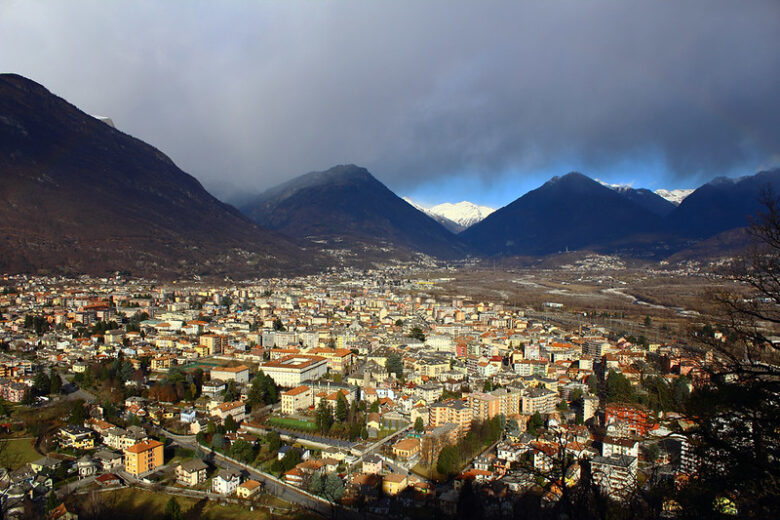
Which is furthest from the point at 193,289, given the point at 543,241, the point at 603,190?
the point at 603,190

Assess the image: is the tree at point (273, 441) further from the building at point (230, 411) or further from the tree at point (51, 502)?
the tree at point (51, 502)

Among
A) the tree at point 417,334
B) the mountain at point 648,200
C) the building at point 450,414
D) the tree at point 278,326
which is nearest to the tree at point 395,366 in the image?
the building at point 450,414

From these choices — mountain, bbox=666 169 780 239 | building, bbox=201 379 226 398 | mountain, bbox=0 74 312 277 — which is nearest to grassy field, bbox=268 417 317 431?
building, bbox=201 379 226 398

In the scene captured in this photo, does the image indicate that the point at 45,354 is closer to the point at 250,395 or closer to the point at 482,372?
the point at 250,395

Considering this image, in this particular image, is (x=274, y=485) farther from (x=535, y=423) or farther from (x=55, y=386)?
(x=55, y=386)

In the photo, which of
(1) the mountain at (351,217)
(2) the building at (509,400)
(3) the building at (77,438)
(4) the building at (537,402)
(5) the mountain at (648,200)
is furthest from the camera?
(5) the mountain at (648,200)

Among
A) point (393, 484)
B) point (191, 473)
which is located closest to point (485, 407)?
point (393, 484)
